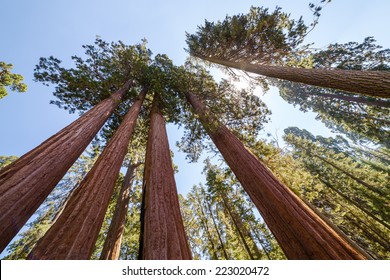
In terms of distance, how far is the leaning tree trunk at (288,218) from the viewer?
228 centimetres

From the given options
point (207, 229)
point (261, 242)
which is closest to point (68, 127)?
Result: point (207, 229)

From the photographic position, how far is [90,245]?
2033 mm

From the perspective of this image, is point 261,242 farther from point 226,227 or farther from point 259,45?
point 259,45

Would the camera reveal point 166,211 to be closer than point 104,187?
Yes

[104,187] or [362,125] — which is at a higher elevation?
[362,125]

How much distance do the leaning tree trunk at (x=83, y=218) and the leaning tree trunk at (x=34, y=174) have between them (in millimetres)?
361

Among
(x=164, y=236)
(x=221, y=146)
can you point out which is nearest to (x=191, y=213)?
(x=221, y=146)

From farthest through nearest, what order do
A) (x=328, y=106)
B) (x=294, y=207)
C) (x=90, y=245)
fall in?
(x=328, y=106), (x=294, y=207), (x=90, y=245)

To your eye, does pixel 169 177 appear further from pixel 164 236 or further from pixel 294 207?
pixel 294 207

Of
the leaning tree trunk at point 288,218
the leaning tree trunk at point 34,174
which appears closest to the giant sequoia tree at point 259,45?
the leaning tree trunk at point 288,218

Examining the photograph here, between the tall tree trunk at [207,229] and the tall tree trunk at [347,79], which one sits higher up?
the tall tree trunk at [207,229]

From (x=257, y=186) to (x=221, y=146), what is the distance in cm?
182

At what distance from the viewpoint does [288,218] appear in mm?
2869

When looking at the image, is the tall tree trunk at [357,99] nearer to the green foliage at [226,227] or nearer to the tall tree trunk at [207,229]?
the green foliage at [226,227]
